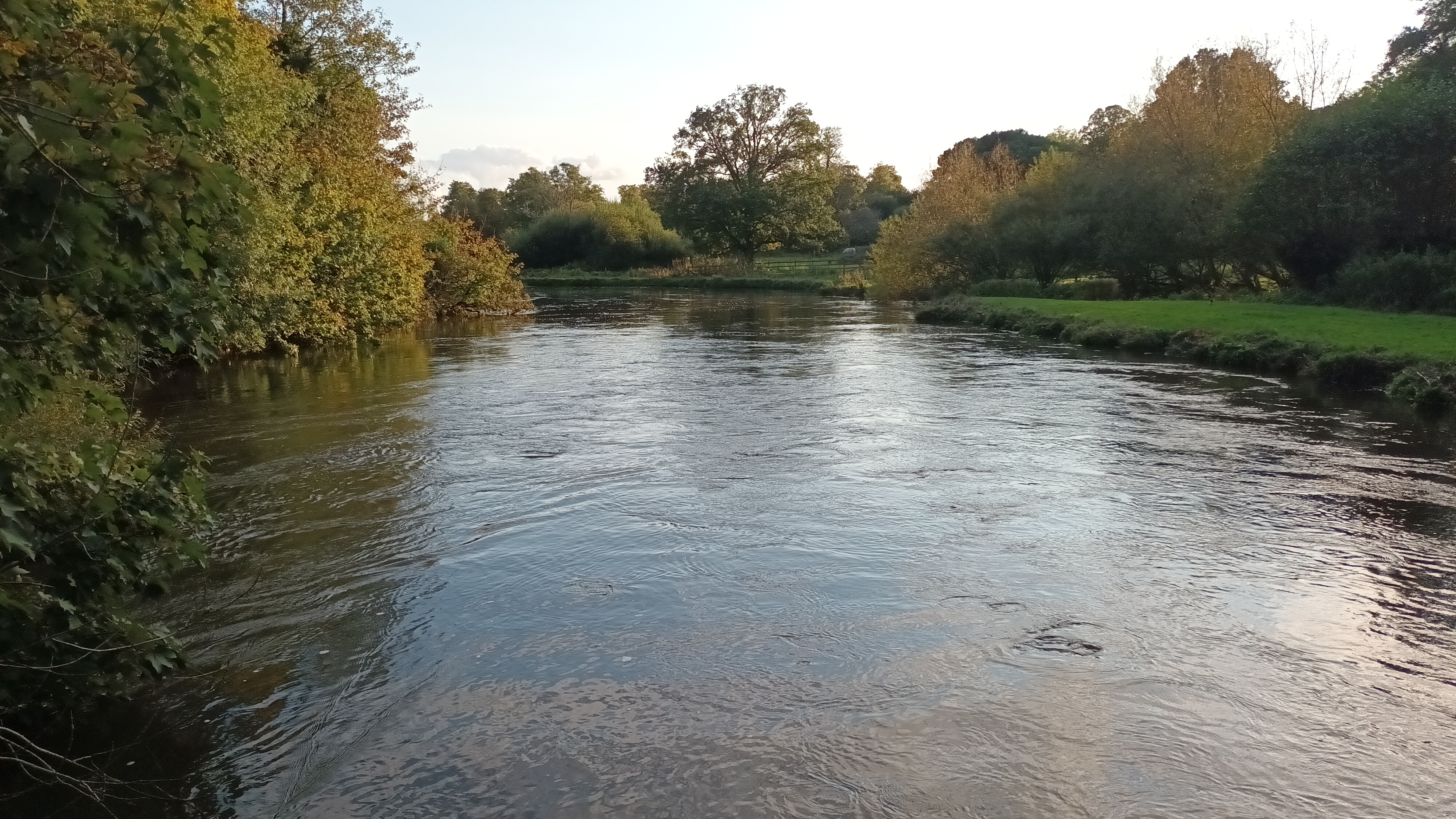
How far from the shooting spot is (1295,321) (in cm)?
2688

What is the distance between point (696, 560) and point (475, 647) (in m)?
2.76

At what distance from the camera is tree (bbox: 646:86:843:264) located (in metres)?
87.1

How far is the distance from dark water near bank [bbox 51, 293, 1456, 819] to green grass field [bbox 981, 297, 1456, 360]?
4.71 m

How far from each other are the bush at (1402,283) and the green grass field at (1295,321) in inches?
38.2

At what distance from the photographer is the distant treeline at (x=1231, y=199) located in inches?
1238

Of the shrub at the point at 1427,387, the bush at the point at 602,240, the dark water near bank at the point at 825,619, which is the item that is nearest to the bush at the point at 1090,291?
the shrub at the point at 1427,387

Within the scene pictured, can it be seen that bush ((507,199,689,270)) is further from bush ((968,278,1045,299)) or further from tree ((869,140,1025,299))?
bush ((968,278,1045,299))

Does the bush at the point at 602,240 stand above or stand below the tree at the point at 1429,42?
below

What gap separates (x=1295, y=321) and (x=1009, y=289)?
2131 cm

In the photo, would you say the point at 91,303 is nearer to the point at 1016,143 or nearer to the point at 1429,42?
the point at 1429,42

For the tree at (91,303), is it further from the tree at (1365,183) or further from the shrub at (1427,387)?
the tree at (1365,183)

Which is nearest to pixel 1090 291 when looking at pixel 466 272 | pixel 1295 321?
pixel 1295 321

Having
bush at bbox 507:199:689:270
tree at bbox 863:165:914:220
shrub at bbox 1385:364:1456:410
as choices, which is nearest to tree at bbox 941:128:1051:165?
tree at bbox 863:165:914:220

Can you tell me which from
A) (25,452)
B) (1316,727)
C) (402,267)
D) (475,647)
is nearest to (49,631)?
(25,452)
